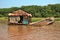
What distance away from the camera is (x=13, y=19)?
28250mm

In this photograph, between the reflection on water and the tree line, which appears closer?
the reflection on water

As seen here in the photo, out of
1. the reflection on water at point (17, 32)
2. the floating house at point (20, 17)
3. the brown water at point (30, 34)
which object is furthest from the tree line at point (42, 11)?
the brown water at point (30, 34)

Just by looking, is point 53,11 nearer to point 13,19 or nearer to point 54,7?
point 54,7

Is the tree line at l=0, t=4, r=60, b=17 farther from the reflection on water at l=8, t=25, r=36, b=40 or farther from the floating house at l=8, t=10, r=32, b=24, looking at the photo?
the reflection on water at l=8, t=25, r=36, b=40

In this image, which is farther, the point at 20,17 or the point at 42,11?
the point at 42,11

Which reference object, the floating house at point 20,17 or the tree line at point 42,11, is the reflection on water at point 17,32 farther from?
the tree line at point 42,11

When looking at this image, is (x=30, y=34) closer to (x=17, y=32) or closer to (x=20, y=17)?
(x=17, y=32)

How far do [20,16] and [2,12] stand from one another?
64.9ft

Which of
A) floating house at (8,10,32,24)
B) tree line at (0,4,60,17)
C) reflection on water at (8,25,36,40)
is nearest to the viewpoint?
reflection on water at (8,25,36,40)

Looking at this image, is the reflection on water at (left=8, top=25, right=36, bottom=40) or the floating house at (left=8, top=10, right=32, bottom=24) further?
the floating house at (left=8, top=10, right=32, bottom=24)

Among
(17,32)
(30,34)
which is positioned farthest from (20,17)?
(30,34)

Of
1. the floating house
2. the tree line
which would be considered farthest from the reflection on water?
the tree line

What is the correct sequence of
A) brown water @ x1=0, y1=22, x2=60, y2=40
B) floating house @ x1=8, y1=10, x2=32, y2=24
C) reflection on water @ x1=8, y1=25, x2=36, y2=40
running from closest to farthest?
brown water @ x1=0, y1=22, x2=60, y2=40 < reflection on water @ x1=8, y1=25, x2=36, y2=40 < floating house @ x1=8, y1=10, x2=32, y2=24

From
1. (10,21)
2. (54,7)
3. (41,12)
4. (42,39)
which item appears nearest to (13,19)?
(10,21)
